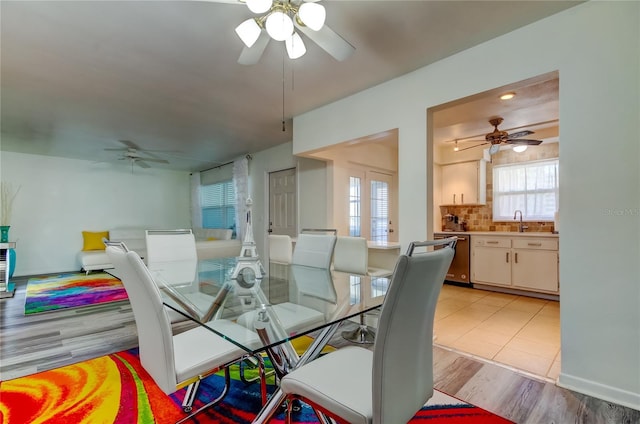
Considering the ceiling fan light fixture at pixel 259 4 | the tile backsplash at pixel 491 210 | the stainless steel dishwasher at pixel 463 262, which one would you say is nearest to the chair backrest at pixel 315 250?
the ceiling fan light fixture at pixel 259 4

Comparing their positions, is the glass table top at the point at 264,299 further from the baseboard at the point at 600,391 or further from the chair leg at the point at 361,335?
the baseboard at the point at 600,391

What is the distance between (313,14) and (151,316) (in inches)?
61.0

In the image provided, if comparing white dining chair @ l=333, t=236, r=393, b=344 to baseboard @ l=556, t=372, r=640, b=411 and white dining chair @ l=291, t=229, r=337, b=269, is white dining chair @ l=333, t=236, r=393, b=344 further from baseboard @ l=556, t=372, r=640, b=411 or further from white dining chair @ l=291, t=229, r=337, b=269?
baseboard @ l=556, t=372, r=640, b=411

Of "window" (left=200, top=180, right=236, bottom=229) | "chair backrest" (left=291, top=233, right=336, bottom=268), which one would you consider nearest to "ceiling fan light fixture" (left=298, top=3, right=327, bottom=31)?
"chair backrest" (left=291, top=233, right=336, bottom=268)

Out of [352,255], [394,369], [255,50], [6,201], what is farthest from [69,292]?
[394,369]

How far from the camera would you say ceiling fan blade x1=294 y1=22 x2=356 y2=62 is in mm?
1711

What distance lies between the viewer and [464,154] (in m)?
5.30

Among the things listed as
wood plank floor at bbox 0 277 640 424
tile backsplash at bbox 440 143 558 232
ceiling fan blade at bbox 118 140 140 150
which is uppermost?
ceiling fan blade at bbox 118 140 140 150

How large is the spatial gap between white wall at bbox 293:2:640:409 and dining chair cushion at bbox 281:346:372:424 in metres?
1.48

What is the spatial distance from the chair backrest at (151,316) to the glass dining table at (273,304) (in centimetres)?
18

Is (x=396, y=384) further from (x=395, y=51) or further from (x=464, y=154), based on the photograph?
(x=464, y=154)

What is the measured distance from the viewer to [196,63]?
2537 mm

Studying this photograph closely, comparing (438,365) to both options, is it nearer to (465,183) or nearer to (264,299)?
(264,299)

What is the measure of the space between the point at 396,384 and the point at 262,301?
3.06 feet
